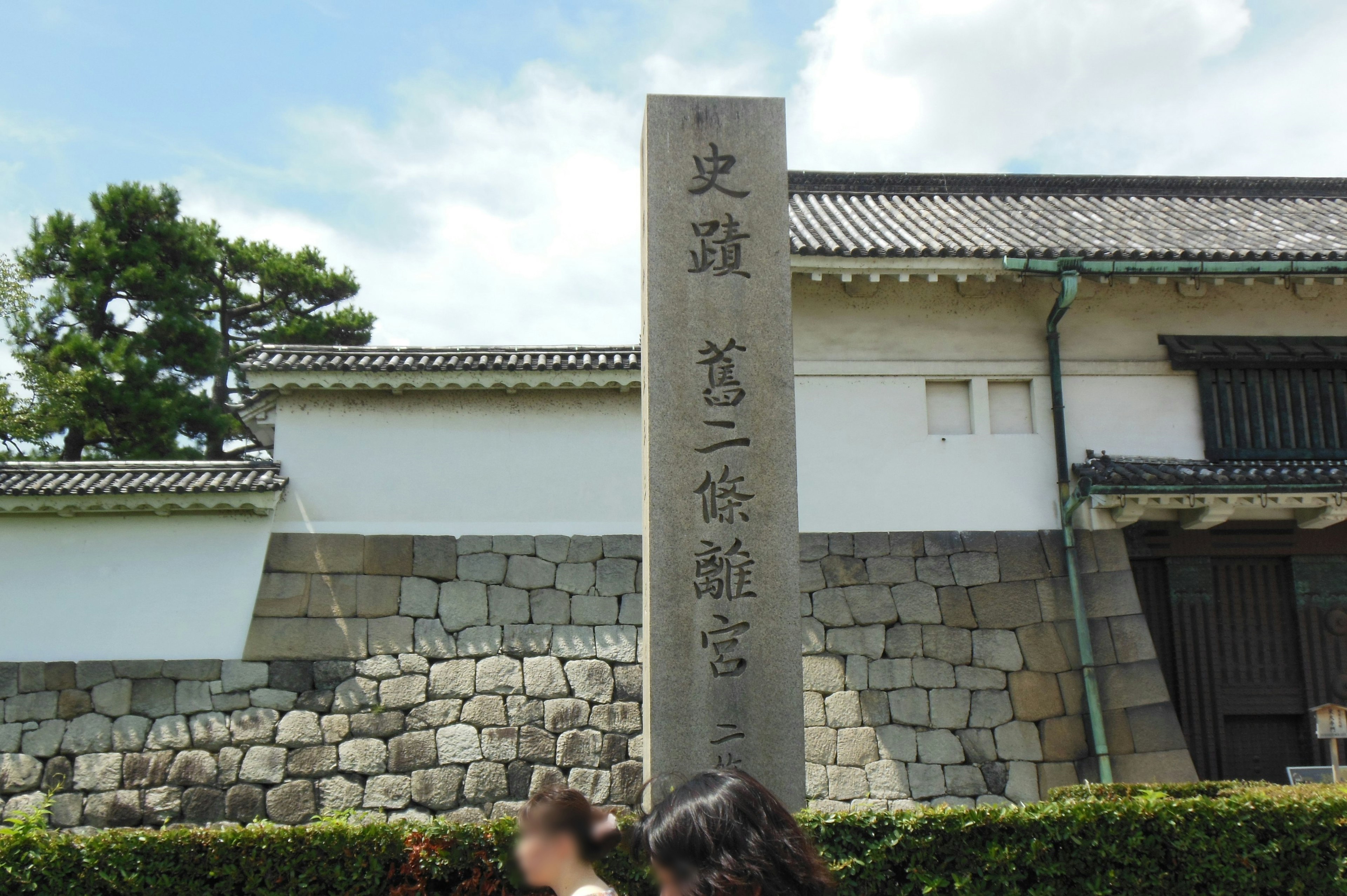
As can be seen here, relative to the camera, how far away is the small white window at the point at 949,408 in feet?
31.9

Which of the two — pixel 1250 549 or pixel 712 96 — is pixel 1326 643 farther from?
pixel 712 96

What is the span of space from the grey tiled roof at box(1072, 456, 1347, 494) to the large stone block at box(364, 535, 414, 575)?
630 centimetres

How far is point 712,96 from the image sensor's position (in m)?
5.06

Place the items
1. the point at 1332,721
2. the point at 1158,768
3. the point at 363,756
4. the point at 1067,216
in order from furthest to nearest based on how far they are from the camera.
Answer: the point at 1067,216 < the point at 363,756 < the point at 1158,768 < the point at 1332,721

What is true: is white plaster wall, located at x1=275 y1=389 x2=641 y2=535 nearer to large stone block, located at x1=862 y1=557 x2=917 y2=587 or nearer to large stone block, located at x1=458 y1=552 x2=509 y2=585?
large stone block, located at x1=458 y1=552 x2=509 y2=585

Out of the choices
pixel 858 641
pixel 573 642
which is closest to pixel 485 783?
pixel 573 642

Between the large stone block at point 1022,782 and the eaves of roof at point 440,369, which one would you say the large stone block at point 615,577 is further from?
the large stone block at point 1022,782

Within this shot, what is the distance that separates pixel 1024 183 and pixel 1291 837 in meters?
8.81

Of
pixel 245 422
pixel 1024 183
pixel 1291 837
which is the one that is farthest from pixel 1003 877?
pixel 1024 183

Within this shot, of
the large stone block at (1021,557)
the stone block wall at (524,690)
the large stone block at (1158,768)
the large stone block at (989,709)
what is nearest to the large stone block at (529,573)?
the stone block wall at (524,690)

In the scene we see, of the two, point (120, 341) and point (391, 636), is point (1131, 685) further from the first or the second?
point (120, 341)

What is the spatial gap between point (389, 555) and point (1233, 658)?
316 inches

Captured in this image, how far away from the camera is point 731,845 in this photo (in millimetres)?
1932

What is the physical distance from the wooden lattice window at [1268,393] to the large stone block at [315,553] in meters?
8.20
